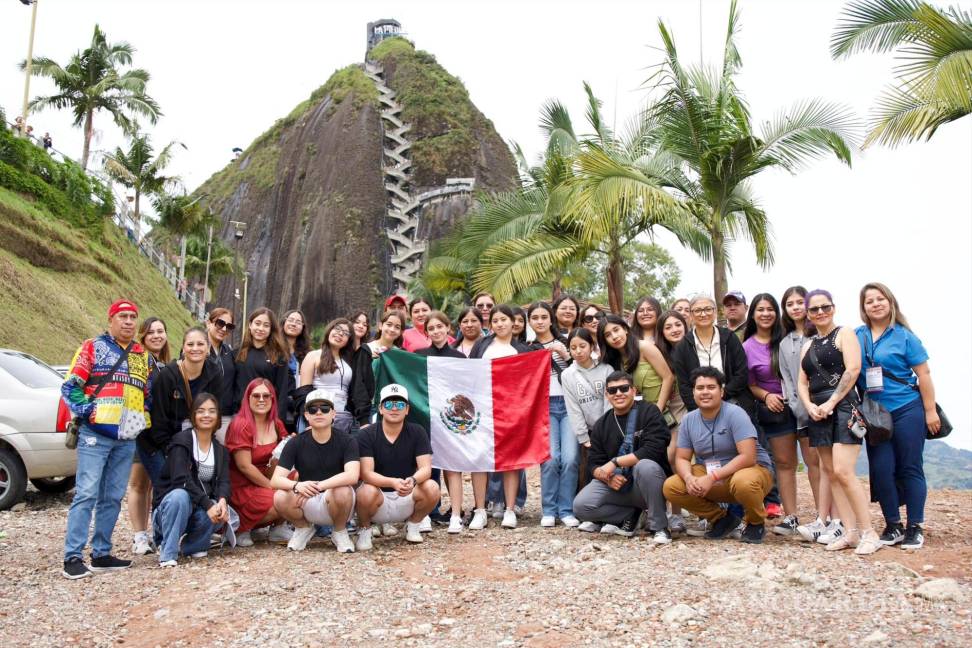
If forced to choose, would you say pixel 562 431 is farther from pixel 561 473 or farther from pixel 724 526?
pixel 724 526

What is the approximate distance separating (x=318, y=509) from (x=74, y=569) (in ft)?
5.56

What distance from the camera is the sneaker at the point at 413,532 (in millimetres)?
6449

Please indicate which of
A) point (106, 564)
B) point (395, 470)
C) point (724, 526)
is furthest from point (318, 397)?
point (724, 526)

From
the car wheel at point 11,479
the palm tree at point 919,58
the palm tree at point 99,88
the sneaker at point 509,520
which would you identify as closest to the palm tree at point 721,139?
the palm tree at point 919,58

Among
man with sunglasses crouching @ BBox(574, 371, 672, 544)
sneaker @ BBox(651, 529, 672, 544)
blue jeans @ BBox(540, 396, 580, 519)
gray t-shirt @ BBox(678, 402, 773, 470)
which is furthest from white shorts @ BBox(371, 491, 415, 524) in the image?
gray t-shirt @ BBox(678, 402, 773, 470)

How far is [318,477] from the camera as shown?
20.0 feet

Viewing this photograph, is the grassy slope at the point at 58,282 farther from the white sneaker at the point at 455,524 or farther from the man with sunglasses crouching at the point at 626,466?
the man with sunglasses crouching at the point at 626,466

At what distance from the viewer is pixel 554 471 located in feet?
23.6

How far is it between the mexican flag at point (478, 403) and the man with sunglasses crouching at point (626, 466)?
0.86 m

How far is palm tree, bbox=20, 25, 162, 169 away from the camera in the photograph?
108 ft

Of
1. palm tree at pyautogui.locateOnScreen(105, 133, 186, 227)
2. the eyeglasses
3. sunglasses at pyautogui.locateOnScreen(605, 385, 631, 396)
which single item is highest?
palm tree at pyautogui.locateOnScreen(105, 133, 186, 227)

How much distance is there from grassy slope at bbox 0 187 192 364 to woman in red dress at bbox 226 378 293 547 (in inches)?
518

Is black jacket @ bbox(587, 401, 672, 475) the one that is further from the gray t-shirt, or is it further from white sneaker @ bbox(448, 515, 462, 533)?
white sneaker @ bbox(448, 515, 462, 533)

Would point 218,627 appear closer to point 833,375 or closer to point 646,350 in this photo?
point 646,350
